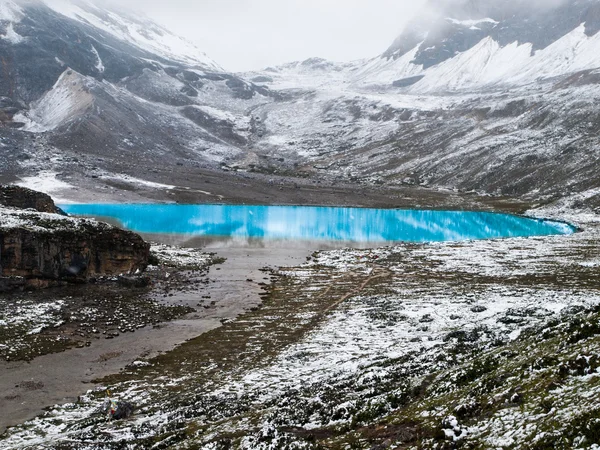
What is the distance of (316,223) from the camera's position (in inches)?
4764

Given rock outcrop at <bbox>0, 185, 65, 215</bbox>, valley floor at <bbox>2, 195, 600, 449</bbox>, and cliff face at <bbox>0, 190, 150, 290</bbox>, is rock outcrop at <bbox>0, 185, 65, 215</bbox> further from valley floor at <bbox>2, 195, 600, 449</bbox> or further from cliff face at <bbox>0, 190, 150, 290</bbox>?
valley floor at <bbox>2, 195, 600, 449</bbox>

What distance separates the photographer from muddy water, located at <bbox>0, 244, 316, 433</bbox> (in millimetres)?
27050

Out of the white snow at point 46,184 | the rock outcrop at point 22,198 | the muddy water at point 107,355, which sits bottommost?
the muddy water at point 107,355

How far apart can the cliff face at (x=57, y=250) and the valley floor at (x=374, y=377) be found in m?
17.3

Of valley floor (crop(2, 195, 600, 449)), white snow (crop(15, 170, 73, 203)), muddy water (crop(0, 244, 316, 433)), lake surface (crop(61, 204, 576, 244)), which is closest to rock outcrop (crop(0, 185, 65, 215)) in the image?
muddy water (crop(0, 244, 316, 433))

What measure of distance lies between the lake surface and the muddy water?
141ft

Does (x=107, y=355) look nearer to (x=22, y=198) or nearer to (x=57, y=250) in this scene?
(x=57, y=250)

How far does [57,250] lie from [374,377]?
127 feet

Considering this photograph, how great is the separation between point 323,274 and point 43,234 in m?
Answer: 31.5

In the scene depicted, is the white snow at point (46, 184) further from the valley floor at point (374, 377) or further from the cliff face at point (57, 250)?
the valley floor at point (374, 377)

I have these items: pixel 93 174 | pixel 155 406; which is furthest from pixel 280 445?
pixel 93 174

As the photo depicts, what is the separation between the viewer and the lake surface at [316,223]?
103 meters

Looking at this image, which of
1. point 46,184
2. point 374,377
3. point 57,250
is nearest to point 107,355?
point 374,377

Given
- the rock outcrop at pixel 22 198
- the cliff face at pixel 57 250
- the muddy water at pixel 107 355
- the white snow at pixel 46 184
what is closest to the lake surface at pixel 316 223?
the white snow at pixel 46 184
